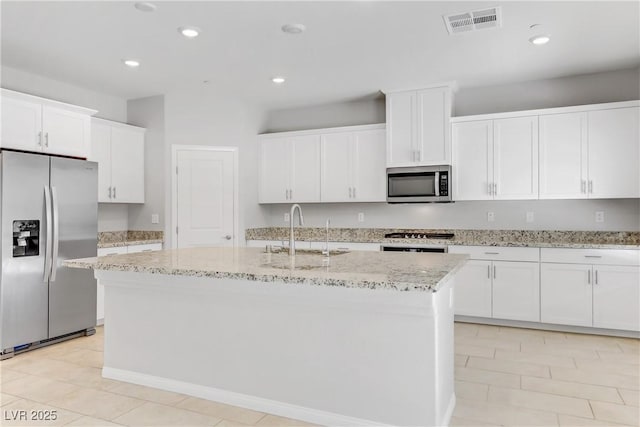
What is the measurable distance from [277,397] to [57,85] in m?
4.12

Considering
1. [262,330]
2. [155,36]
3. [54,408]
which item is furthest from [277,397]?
[155,36]

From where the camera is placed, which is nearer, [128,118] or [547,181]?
[547,181]

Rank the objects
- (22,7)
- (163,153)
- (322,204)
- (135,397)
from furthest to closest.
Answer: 1. (322,204)
2. (163,153)
3. (22,7)
4. (135,397)

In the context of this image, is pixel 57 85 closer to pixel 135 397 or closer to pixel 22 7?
pixel 22 7

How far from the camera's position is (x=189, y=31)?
11.0 feet

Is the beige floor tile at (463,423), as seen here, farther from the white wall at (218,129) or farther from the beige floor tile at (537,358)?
the white wall at (218,129)

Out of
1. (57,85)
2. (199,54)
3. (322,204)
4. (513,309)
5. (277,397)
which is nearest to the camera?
(277,397)

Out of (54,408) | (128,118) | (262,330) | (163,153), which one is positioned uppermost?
(128,118)

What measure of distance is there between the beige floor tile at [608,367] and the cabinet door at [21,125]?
16.1 ft

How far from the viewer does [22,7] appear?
2959mm

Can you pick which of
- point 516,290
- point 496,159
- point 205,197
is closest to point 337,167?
point 205,197

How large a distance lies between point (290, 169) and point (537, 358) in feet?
11.5

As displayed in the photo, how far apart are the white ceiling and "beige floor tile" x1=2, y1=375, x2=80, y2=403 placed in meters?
2.57

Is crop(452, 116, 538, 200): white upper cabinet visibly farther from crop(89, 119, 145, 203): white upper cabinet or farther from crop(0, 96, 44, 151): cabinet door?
crop(0, 96, 44, 151): cabinet door
